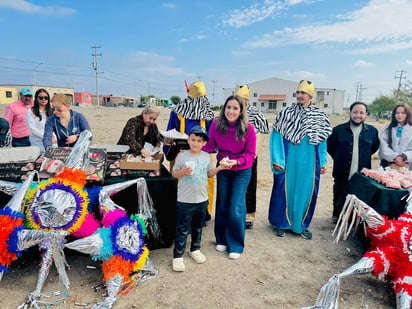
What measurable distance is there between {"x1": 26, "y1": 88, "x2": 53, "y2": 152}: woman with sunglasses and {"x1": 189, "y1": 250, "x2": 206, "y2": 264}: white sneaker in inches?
94.5

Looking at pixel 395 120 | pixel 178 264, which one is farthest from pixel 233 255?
pixel 395 120

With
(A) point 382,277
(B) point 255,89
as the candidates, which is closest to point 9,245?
(A) point 382,277

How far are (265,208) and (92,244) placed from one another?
294 cm

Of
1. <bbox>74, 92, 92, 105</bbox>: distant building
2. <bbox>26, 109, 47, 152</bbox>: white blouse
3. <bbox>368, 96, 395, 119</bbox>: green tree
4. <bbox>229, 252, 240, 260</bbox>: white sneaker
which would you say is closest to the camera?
<bbox>229, 252, 240, 260</bbox>: white sneaker

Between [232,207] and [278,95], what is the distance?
156ft

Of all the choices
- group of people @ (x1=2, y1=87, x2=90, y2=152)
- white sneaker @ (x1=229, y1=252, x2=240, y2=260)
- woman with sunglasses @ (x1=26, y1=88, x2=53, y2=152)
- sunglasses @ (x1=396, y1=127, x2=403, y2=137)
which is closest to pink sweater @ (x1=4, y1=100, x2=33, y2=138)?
group of people @ (x1=2, y1=87, x2=90, y2=152)

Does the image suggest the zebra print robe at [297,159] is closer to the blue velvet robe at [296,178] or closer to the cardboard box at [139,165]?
the blue velvet robe at [296,178]

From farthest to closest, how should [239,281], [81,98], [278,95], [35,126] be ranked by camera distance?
[81,98]
[278,95]
[35,126]
[239,281]

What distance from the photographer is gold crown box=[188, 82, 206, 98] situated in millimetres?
3320

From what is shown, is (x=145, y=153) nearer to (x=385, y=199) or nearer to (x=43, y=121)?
(x=43, y=121)

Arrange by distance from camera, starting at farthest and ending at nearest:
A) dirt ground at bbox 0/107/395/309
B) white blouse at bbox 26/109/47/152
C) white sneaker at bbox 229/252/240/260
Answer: white blouse at bbox 26/109/47/152, white sneaker at bbox 229/252/240/260, dirt ground at bbox 0/107/395/309

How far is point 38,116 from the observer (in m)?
3.59

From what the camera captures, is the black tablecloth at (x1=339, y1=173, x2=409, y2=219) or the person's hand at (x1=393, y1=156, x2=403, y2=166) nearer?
the black tablecloth at (x1=339, y1=173, x2=409, y2=219)

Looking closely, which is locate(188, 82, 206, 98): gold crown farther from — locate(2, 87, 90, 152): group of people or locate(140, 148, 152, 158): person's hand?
locate(2, 87, 90, 152): group of people
